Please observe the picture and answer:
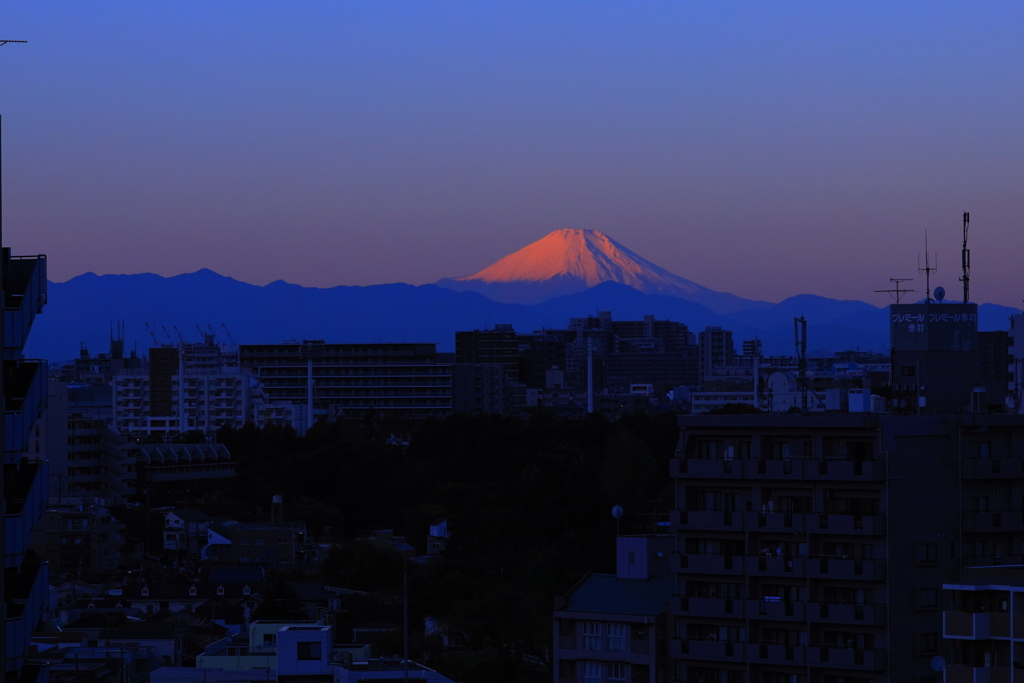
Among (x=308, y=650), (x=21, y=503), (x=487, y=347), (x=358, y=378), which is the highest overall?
(x=487, y=347)

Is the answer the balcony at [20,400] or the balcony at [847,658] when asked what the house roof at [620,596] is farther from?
the balcony at [20,400]

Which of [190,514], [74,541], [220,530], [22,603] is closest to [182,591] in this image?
[74,541]

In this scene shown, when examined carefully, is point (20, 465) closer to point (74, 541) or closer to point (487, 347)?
point (74, 541)

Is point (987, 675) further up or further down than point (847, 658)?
further up

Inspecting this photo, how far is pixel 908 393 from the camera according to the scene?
16359mm

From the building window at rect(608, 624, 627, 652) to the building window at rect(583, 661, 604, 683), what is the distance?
228 millimetres

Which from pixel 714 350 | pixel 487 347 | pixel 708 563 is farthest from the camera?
pixel 714 350

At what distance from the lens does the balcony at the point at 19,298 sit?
7.20 m

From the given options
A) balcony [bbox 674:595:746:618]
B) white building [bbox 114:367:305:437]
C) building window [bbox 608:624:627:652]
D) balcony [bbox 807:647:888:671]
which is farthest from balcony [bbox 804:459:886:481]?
white building [bbox 114:367:305:437]

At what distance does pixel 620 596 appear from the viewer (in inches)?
653

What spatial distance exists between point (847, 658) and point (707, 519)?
2146mm

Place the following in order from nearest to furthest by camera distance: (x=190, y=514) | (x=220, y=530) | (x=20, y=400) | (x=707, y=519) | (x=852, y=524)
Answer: (x=20, y=400) < (x=852, y=524) < (x=707, y=519) < (x=220, y=530) < (x=190, y=514)

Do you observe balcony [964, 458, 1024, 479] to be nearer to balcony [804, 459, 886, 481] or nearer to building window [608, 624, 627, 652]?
balcony [804, 459, 886, 481]

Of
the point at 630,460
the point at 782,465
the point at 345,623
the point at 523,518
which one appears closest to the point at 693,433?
the point at 782,465
